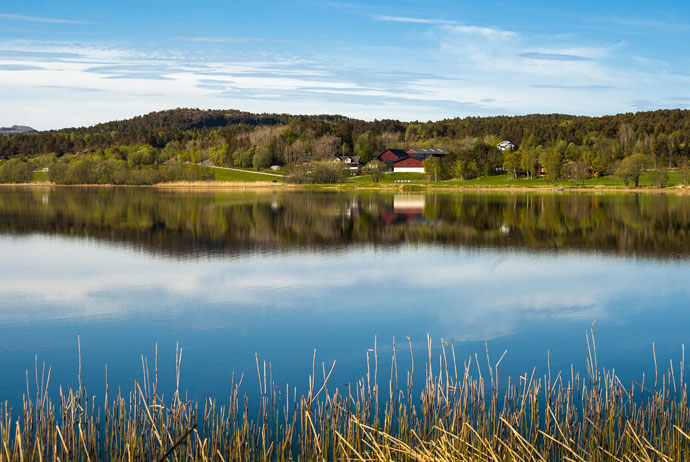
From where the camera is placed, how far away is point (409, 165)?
449ft

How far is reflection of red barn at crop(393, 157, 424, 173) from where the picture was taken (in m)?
135

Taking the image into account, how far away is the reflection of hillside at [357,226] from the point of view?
105 feet

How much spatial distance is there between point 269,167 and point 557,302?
134m

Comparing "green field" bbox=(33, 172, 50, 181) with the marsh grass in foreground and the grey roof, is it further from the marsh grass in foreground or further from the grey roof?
the marsh grass in foreground

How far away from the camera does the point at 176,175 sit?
120 m

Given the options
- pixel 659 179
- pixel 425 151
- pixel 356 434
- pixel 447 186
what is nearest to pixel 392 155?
pixel 425 151

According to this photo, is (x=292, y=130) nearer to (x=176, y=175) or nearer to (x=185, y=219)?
(x=176, y=175)

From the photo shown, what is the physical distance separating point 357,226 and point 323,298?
72.6 feet

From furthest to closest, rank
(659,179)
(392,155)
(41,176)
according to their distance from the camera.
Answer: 1. (392,155)
2. (41,176)
3. (659,179)

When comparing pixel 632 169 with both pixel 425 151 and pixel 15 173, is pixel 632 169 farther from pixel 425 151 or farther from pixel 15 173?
pixel 15 173

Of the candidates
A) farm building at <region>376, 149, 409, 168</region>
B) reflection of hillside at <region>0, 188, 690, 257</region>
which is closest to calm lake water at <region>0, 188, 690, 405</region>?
reflection of hillside at <region>0, 188, 690, 257</region>

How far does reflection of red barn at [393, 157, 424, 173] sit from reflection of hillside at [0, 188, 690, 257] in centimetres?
7721

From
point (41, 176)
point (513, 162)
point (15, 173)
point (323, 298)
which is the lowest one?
point (323, 298)

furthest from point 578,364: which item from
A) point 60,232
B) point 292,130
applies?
point 292,130
